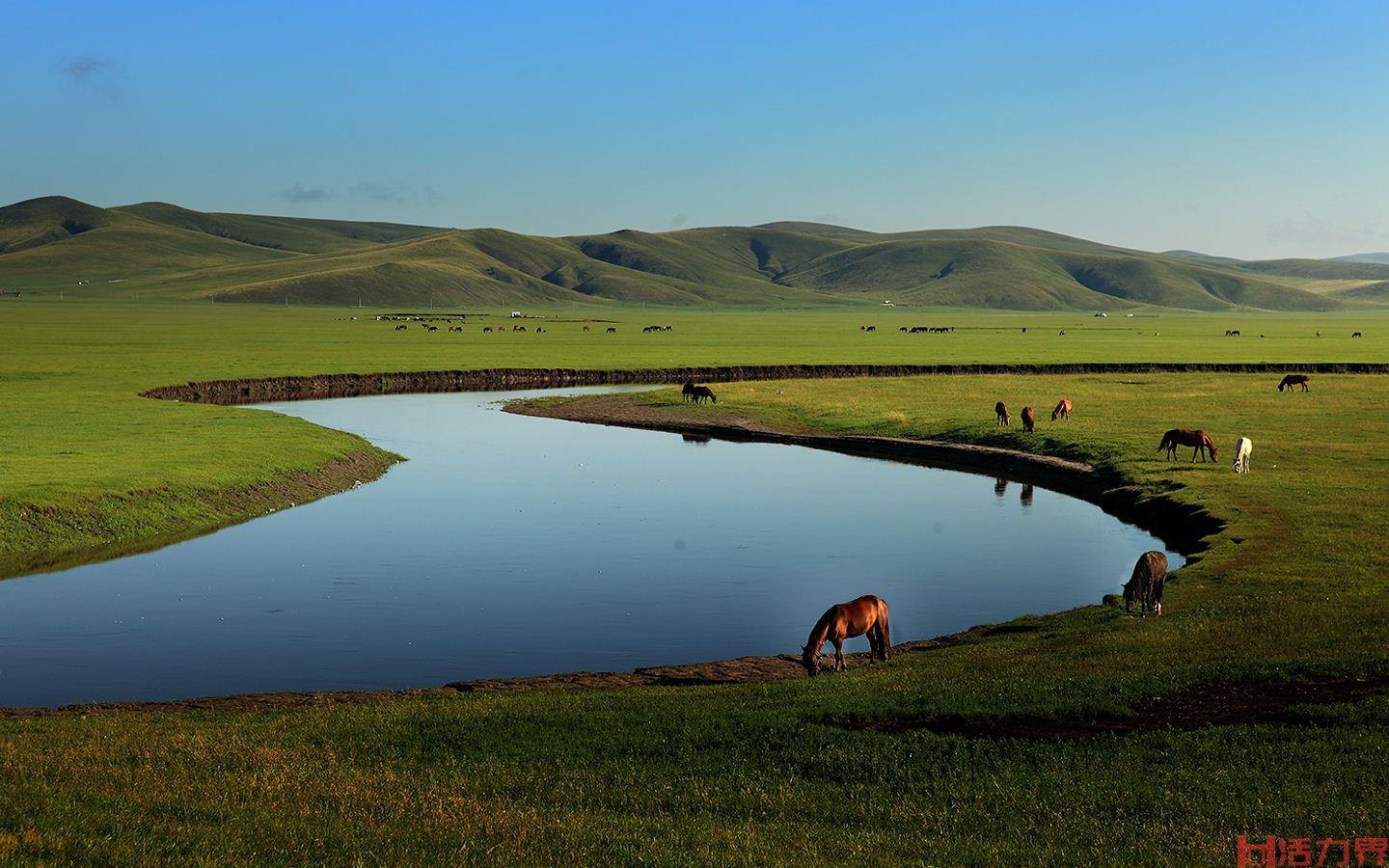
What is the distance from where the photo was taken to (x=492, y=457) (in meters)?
61.3

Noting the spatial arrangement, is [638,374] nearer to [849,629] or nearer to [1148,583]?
[1148,583]

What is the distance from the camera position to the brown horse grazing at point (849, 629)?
23.5 metres

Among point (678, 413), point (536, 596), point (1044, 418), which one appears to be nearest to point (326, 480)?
point (536, 596)

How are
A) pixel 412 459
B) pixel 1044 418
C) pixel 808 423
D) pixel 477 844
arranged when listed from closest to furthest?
pixel 477 844, pixel 412 459, pixel 1044 418, pixel 808 423

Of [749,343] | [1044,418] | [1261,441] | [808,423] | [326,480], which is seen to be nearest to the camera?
[326,480]

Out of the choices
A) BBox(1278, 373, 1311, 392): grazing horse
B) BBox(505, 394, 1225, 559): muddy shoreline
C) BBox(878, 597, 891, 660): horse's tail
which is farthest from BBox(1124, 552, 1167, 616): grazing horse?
BBox(1278, 373, 1311, 392): grazing horse

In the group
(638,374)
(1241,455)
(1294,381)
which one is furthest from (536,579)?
(638,374)

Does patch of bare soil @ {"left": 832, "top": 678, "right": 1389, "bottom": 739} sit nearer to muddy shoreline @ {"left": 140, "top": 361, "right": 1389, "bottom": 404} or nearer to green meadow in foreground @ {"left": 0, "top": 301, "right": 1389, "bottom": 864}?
green meadow in foreground @ {"left": 0, "top": 301, "right": 1389, "bottom": 864}

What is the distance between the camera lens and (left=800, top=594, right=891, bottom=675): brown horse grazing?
77.0 ft

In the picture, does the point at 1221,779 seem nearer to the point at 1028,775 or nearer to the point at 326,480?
the point at 1028,775

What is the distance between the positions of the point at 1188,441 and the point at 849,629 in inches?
1259

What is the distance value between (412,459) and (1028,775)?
48471 millimetres

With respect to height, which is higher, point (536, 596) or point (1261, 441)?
point (1261, 441)

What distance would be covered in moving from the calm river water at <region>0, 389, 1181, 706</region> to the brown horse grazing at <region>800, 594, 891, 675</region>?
3.52m
